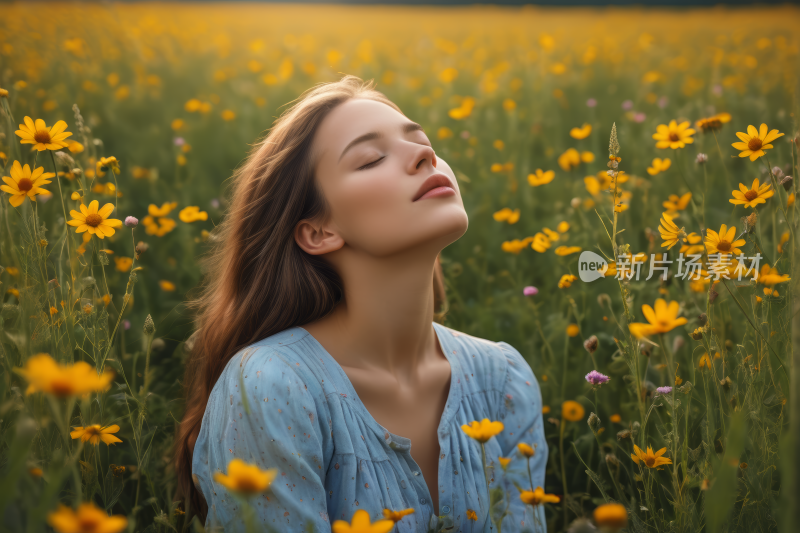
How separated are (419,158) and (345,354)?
17.8 inches

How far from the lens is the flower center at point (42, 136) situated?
1258 mm

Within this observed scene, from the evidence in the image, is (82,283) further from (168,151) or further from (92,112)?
(92,112)

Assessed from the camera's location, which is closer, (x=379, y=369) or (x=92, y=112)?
(x=379, y=369)

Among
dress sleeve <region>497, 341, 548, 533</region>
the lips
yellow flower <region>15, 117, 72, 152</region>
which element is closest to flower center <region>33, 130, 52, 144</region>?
yellow flower <region>15, 117, 72, 152</region>

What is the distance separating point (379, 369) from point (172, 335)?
37.1 inches

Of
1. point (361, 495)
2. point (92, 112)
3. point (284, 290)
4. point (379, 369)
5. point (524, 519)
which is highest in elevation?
point (92, 112)

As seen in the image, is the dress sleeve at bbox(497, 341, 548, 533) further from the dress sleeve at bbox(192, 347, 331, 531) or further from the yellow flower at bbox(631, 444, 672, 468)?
the dress sleeve at bbox(192, 347, 331, 531)

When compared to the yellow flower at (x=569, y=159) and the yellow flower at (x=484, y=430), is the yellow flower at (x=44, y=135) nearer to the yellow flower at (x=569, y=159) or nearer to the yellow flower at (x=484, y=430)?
the yellow flower at (x=484, y=430)

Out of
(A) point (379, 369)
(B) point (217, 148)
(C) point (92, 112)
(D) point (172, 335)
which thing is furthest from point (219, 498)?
(C) point (92, 112)

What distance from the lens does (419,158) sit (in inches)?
49.0

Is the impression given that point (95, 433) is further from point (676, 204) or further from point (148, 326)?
point (676, 204)

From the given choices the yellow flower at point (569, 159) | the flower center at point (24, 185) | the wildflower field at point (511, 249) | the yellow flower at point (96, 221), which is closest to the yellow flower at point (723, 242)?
the wildflower field at point (511, 249)

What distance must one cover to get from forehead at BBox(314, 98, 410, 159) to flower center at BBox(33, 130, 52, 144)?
21.8 inches

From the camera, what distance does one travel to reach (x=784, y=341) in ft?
3.85
